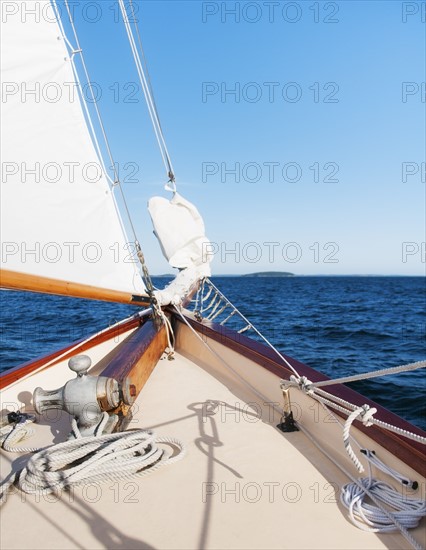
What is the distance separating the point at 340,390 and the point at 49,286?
148cm

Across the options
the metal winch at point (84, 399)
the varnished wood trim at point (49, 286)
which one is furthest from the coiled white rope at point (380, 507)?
the varnished wood trim at point (49, 286)

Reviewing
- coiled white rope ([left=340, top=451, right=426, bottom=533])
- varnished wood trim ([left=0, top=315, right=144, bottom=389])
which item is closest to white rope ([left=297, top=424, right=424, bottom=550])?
coiled white rope ([left=340, top=451, right=426, bottom=533])

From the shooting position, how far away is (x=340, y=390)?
1.98 meters

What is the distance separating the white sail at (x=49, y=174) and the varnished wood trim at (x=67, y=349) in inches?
26.7

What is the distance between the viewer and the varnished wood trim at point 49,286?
1.47m

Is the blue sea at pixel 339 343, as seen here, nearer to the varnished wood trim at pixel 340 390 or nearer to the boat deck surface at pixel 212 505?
the varnished wood trim at pixel 340 390

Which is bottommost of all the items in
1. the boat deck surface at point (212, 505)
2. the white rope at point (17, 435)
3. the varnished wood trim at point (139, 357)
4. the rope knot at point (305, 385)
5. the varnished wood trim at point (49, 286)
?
the boat deck surface at point (212, 505)

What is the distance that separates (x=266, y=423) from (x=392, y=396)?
4.12 metres

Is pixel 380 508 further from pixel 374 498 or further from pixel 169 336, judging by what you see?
pixel 169 336

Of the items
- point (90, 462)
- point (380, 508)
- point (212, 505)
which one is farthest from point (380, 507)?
point (90, 462)

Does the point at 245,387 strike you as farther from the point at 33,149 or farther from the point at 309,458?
the point at 33,149

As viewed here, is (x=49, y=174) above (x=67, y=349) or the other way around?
above

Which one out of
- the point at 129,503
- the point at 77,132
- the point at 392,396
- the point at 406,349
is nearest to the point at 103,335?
the point at 77,132

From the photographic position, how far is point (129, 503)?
1.55 metres
